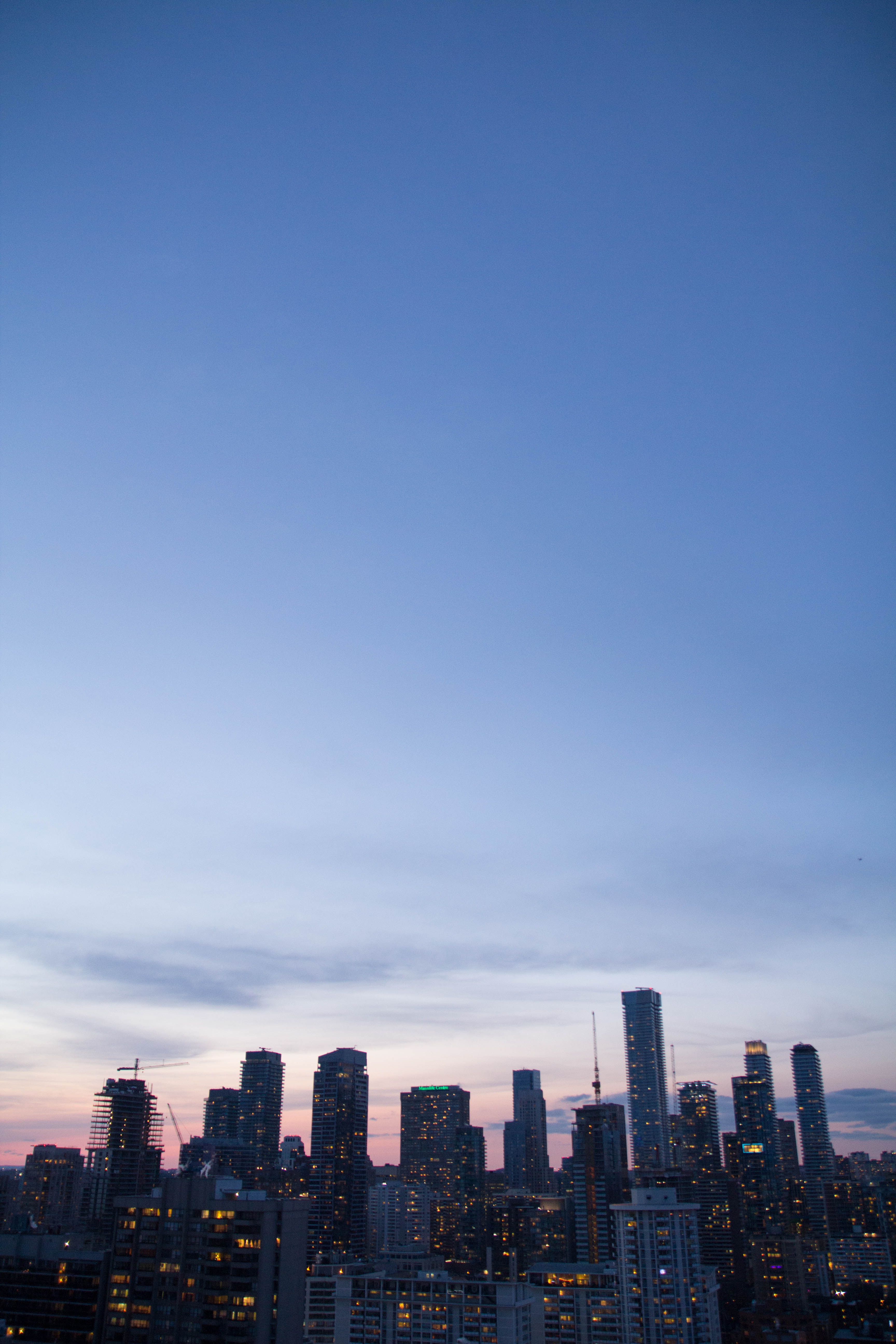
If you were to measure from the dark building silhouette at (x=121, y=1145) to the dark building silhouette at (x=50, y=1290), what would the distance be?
9324 centimetres

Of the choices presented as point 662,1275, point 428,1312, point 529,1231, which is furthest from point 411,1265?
point 529,1231

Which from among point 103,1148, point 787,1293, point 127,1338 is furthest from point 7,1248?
point 787,1293

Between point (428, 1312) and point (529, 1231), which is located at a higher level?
point (428, 1312)

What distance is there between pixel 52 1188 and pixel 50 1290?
99.0m

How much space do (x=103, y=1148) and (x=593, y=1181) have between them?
99.2 meters

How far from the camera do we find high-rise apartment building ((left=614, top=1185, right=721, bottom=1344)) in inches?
3632

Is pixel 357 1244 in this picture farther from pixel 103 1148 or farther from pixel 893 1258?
pixel 893 1258

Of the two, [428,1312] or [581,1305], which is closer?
[428,1312]

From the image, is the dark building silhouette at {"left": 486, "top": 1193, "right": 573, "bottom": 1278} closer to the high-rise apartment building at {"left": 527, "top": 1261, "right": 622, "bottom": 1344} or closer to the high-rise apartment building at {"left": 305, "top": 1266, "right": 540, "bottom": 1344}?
the high-rise apartment building at {"left": 527, "top": 1261, "right": 622, "bottom": 1344}

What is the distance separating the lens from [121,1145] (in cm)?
17850

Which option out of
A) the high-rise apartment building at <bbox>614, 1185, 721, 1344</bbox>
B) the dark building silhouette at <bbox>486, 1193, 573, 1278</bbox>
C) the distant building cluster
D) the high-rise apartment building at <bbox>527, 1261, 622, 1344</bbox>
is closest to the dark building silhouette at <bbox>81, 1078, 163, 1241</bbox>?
the distant building cluster

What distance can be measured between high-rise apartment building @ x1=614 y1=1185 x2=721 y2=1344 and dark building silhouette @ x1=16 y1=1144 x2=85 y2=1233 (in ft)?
341

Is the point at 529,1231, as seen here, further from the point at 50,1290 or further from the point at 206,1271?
the point at 206,1271

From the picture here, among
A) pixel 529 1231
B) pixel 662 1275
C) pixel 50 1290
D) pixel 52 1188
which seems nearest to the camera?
pixel 50 1290
